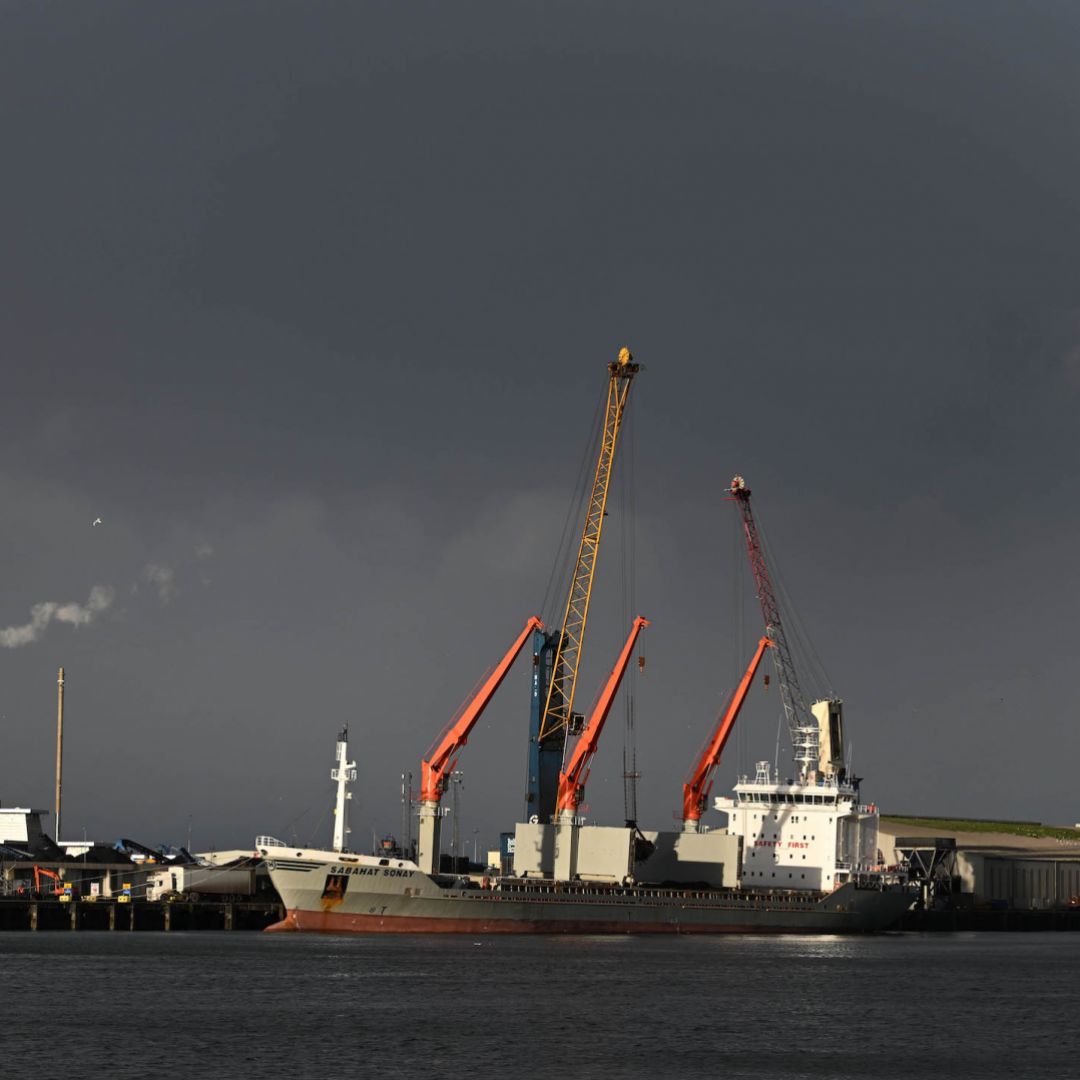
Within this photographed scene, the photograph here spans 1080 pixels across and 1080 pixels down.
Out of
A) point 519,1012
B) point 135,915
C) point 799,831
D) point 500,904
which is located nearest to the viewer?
point 519,1012

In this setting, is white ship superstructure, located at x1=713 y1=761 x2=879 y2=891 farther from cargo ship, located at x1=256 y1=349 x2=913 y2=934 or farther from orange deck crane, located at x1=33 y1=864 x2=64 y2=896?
orange deck crane, located at x1=33 y1=864 x2=64 y2=896

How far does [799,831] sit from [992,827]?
72172 mm

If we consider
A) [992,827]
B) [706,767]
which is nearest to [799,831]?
[706,767]

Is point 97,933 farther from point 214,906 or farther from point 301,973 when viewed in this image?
point 301,973

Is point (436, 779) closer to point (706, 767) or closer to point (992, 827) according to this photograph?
point (706, 767)

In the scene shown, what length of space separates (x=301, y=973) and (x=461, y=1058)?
24664 mm

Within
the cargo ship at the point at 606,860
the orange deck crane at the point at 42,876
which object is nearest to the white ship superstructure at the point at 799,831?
the cargo ship at the point at 606,860

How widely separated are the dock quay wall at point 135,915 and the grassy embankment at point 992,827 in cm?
7823

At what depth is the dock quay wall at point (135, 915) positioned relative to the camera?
107 metres

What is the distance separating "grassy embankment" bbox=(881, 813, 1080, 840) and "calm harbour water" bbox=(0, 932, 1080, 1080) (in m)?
79.4

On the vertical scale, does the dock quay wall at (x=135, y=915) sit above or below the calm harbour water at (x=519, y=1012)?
below

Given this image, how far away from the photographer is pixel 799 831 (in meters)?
119

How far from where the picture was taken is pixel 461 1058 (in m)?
52.7

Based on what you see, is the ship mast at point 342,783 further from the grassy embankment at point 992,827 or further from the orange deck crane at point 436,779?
the grassy embankment at point 992,827
